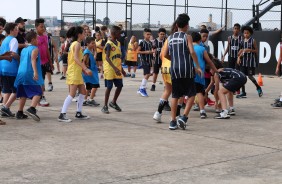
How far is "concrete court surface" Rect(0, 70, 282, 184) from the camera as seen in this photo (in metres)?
6.05

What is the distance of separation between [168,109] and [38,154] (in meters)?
4.92

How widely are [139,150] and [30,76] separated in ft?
10.8

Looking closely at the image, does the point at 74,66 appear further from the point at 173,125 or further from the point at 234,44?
the point at 234,44

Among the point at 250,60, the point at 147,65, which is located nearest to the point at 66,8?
the point at 147,65

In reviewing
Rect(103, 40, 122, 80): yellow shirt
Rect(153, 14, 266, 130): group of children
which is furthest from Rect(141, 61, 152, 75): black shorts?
Rect(103, 40, 122, 80): yellow shirt

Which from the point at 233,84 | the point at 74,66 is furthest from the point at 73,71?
the point at 233,84

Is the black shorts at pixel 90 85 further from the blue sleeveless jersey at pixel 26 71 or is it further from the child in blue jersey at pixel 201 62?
the child in blue jersey at pixel 201 62

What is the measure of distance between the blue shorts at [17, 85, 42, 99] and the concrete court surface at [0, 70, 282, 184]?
46 cm

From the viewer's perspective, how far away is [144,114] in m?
11.0

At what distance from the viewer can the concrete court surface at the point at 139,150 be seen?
605cm

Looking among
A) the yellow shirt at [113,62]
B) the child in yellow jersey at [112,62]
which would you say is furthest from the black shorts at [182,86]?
the yellow shirt at [113,62]

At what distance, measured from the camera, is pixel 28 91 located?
998cm

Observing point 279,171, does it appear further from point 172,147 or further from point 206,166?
point 172,147

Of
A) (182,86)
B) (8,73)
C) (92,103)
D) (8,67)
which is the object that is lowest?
(92,103)
